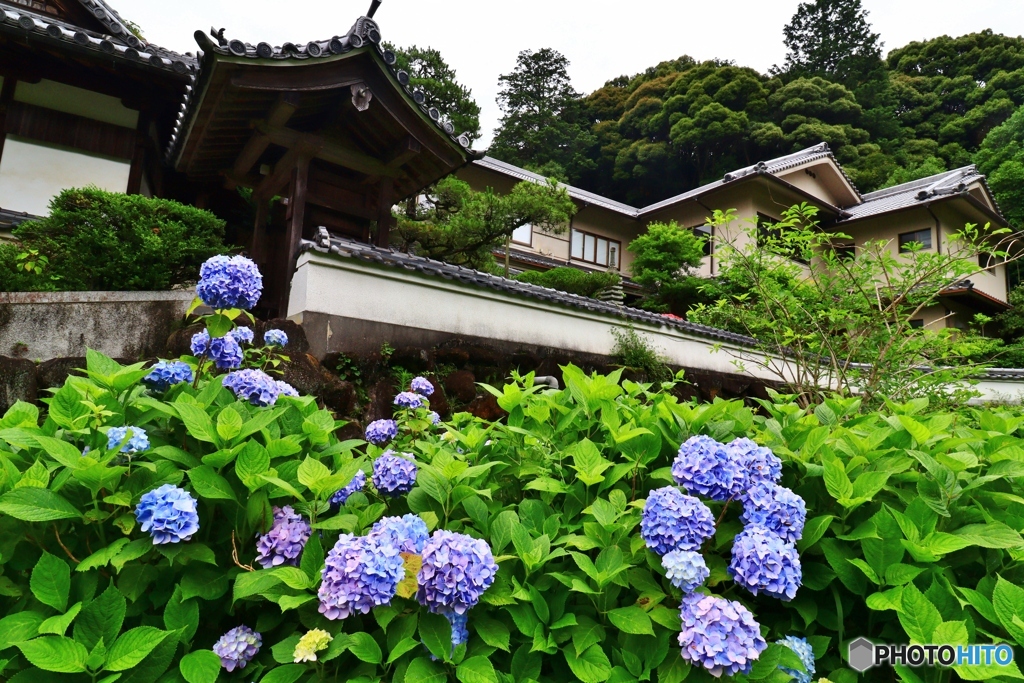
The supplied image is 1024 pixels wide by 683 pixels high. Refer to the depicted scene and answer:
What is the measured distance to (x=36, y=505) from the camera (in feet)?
4.21

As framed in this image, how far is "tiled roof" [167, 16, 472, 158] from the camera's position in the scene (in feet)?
17.7

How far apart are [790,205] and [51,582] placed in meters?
19.8

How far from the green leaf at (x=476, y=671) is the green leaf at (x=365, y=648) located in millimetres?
176

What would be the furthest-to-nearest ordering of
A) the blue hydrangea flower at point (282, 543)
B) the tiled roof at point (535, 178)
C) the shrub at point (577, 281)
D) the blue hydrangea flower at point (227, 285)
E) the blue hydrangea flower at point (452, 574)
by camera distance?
1. the tiled roof at point (535, 178)
2. the shrub at point (577, 281)
3. the blue hydrangea flower at point (227, 285)
4. the blue hydrangea flower at point (282, 543)
5. the blue hydrangea flower at point (452, 574)

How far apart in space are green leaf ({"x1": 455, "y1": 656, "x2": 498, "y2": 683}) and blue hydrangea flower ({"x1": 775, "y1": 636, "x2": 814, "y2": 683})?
26.9 inches

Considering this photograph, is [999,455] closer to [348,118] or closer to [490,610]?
[490,610]

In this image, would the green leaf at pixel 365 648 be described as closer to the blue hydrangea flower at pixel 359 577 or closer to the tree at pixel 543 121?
the blue hydrangea flower at pixel 359 577

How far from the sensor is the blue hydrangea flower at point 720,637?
1188mm

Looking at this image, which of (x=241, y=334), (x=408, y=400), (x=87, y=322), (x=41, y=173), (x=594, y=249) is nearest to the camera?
(x=241, y=334)

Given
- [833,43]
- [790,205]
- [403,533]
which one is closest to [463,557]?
[403,533]

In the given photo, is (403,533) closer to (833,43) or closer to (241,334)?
(241,334)

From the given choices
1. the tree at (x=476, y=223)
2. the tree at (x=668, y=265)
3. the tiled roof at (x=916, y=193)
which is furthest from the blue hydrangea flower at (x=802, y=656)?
the tiled roof at (x=916, y=193)

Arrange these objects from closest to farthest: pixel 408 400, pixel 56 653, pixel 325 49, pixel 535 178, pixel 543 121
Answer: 1. pixel 56 653
2. pixel 408 400
3. pixel 325 49
4. pixel 535 178
5. pixel 543 121

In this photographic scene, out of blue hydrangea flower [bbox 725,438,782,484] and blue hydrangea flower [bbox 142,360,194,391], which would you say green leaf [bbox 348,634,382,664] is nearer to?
blue hydrangea flower [bbox 725,438,782,484]
